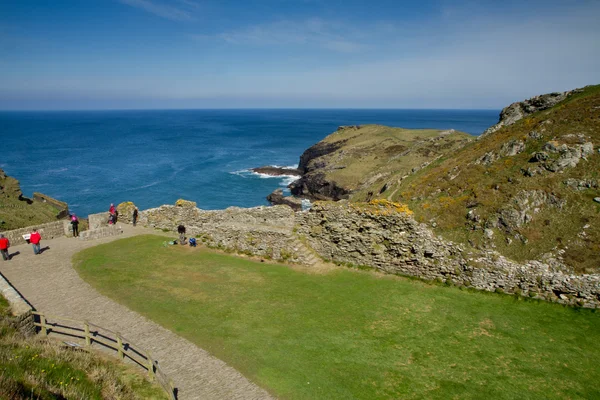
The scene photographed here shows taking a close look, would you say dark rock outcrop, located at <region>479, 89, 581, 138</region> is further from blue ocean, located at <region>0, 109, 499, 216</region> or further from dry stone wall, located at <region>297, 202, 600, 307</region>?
blue ocean, located at <region>0, 109, 499, 216</region>

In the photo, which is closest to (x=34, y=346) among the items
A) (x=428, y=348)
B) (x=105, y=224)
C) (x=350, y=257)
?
(x=428, y=348)

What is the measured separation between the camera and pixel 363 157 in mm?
70625

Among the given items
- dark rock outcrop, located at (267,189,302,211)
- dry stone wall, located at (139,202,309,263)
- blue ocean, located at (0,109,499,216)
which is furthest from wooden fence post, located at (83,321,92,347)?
blue ocean, located at (0,109,499,216)

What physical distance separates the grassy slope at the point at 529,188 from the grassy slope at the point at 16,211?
94.7 feet

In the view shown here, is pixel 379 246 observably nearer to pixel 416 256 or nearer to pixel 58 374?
pixel 416 256


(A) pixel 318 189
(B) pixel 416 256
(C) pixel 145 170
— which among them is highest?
(B) pixel 416 256

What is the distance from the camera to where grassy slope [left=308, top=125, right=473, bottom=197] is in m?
54.6

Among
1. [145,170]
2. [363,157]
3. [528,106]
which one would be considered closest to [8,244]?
[528,106]

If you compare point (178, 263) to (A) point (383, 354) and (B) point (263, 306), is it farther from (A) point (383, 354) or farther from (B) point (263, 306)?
(A) point (383, 354)

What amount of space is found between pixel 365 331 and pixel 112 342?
910cm

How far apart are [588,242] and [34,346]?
2050 cm

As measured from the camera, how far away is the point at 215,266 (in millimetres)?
19906

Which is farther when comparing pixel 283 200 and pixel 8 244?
pixel 283 200

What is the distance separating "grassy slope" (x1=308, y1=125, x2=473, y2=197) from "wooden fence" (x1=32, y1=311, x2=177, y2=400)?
3633cm
